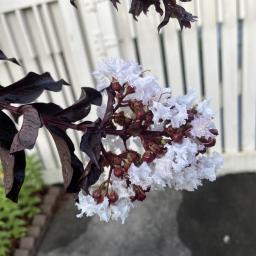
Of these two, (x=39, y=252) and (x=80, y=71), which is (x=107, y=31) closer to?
(x=80, y=71)

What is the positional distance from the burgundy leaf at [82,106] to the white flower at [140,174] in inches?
4.5

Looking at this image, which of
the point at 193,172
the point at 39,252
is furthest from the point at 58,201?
the point at 193,172

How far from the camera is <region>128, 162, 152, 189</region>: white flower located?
762 mm

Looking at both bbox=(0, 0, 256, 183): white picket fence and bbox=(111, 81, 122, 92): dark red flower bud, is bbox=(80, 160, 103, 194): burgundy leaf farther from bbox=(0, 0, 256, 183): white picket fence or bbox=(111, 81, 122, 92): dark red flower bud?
bbox=(0, 0, 256, 183): white picket fence

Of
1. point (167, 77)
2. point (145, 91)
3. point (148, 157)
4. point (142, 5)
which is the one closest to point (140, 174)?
point (148, 157)

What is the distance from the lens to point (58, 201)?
2.93m

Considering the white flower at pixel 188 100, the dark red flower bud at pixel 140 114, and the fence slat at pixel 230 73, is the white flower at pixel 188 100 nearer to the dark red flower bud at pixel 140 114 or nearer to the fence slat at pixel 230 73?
the dark red flower bud at pixel 140 114

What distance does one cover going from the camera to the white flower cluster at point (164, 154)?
76cm

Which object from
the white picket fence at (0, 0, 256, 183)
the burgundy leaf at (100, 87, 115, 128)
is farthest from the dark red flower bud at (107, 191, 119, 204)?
the white picket fence at (0, 0, 256, 183)

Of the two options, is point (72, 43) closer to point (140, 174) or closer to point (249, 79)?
point (249, 79)

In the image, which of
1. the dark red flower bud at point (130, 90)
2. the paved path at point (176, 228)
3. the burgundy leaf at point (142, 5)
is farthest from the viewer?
the paved path at point (176, 228)

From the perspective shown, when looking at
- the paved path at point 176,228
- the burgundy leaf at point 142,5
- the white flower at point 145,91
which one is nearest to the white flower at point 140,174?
the white flower at point 145,91

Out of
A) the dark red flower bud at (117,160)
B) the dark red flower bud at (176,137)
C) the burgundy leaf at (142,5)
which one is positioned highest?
the burgundy leaf at (142,5)

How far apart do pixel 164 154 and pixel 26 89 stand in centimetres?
25
